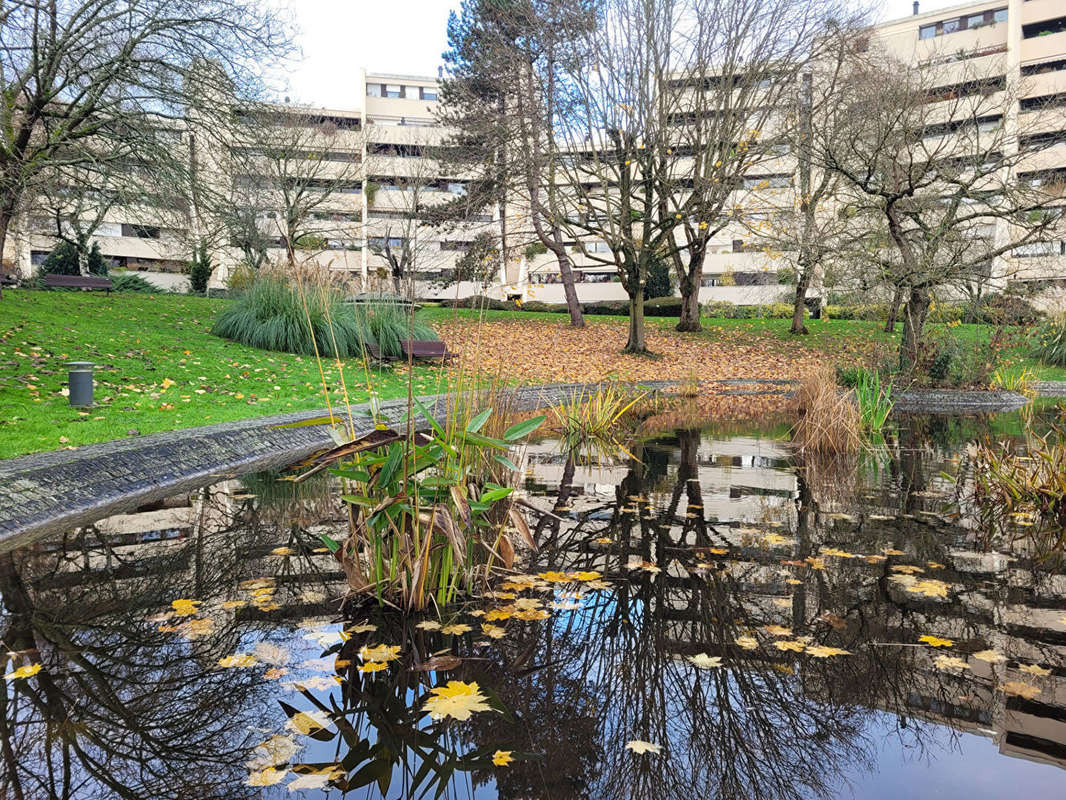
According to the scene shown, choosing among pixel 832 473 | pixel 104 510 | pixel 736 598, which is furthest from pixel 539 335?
pixel 736 598

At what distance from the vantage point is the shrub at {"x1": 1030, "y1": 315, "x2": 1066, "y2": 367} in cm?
1820

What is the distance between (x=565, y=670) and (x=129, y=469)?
174 inches

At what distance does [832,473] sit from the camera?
22.0 ft

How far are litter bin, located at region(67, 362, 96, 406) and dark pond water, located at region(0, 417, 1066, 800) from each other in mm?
3817

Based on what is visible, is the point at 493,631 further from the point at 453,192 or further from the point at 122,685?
the point at 453,192

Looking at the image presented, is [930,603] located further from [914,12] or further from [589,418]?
[914,12]

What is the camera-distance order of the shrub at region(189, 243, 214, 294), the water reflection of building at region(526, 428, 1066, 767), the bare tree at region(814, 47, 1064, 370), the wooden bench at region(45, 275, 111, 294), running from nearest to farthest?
1. the water reflection of building at region(526, 428, 1066, 767)
2. the bare tree at region(814, 47, 1064, 370)
3. the wooden bench at region(45, 275, 111, 294)
4. the shrub at region(189, 243, 214, 294)

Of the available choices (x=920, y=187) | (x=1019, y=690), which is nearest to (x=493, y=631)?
(x=1019, y=690)

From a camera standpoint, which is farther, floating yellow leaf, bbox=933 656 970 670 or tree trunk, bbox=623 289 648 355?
tree trunk, bbox=623 289 648 355

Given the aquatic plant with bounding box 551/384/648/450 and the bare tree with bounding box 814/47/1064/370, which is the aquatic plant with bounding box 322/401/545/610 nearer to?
the aquatic plant with bounding box 551/384/648/450

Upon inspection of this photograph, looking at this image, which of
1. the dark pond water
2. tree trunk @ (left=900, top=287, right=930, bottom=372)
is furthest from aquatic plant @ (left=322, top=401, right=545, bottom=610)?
tree trunk @ (left=900, top=287, right=930, bottom=372)

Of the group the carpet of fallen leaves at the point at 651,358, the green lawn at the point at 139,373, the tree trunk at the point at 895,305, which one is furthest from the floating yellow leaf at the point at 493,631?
the tree trunk at the point at 895,305

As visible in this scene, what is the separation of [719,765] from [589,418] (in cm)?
672

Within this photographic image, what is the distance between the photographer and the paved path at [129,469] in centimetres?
470
